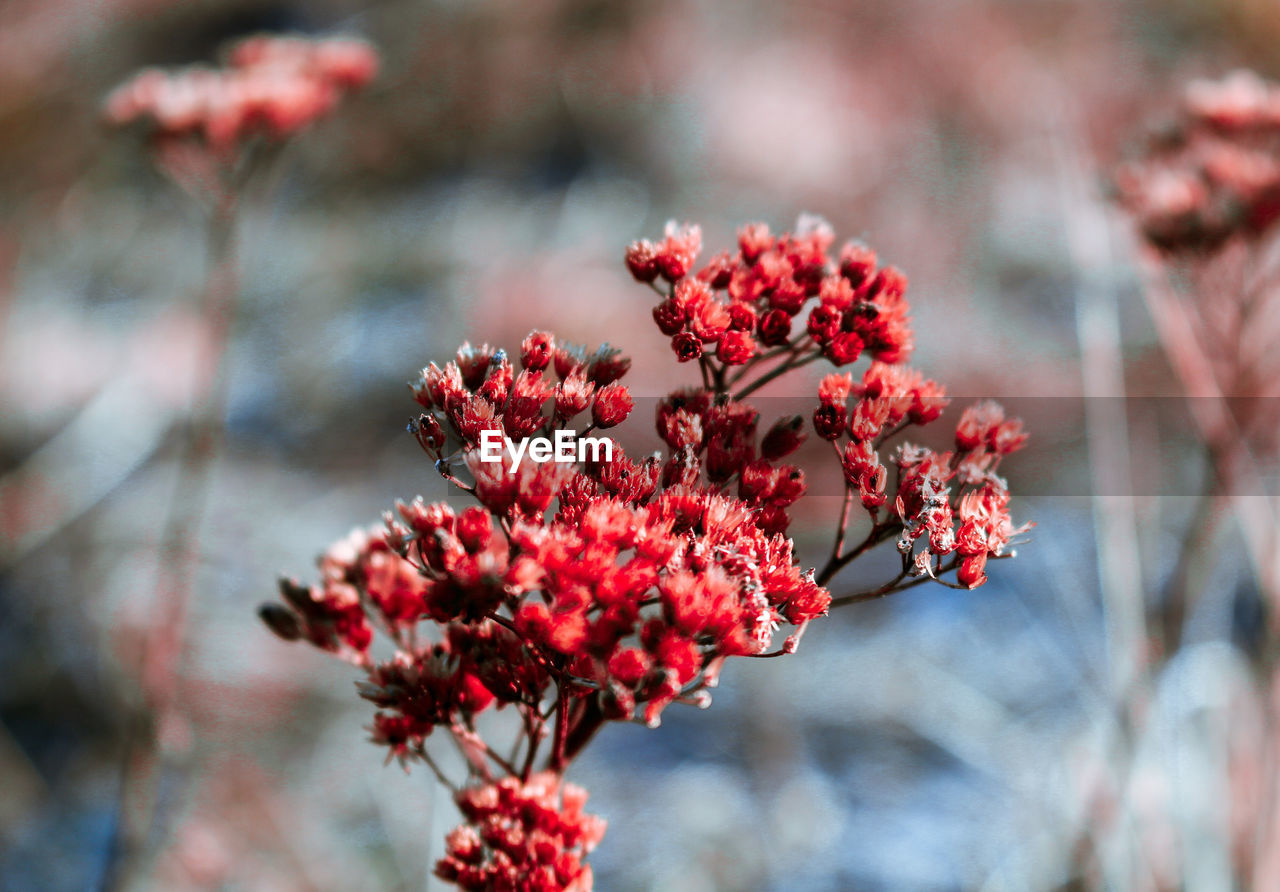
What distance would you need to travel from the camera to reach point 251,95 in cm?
159

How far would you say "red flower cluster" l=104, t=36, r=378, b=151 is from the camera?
1.59 m

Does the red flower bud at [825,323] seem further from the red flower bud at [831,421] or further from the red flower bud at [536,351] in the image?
the red flower bud at [536,351]

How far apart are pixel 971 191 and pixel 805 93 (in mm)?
996

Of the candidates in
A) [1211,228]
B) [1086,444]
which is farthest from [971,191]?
[1211,228]

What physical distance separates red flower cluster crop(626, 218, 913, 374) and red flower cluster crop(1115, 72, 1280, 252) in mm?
1069

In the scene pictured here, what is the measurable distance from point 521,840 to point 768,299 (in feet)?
1.41

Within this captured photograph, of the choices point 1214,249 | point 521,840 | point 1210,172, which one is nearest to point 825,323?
point 521,840

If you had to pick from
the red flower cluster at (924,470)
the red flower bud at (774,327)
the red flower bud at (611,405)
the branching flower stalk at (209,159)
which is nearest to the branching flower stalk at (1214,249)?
the red flower cluster at (924,470)

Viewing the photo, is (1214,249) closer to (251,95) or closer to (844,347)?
(844,347)

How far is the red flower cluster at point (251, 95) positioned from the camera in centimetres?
159

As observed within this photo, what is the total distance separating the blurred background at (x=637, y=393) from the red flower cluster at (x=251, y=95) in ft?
0.62

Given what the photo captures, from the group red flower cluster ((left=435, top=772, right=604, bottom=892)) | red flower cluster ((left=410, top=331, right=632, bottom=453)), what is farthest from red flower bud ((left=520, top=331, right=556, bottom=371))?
red flower cluster ((left=435, top=772, right=604, bottom=892))

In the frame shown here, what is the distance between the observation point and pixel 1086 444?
11.2 feet

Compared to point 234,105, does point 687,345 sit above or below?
below
